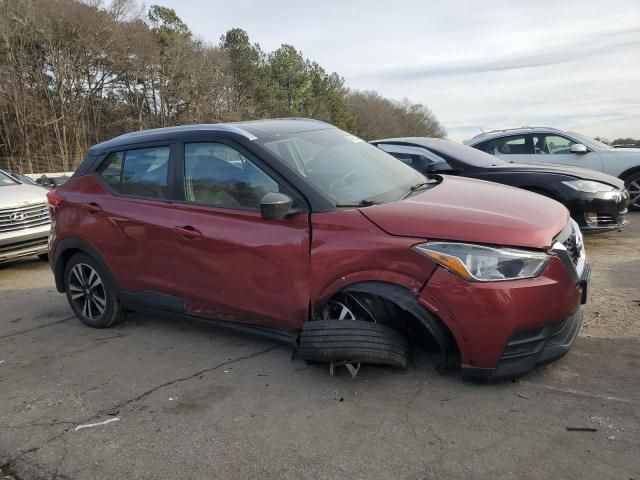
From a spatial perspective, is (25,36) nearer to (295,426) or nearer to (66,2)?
(66,2)

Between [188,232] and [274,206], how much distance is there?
92cm

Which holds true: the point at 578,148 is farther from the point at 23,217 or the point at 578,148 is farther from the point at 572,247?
the point at 23,217

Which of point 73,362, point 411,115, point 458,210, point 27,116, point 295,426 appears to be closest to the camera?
point 295,426

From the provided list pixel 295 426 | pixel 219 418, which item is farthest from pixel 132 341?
pixel 295 426

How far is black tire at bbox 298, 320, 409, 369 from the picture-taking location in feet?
10.4

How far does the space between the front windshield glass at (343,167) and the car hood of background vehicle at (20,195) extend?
5792 mm

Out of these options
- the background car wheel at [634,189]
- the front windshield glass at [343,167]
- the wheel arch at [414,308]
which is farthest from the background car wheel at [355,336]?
the background car wheel at [634,189]

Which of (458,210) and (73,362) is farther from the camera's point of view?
(73,362)

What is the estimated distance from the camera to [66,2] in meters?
30.8

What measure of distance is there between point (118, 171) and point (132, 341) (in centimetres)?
144

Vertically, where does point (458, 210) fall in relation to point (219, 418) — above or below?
above

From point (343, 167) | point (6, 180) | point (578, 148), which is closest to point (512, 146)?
point (578, 148)

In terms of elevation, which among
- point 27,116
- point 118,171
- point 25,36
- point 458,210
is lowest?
point 458,210

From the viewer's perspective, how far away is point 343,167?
12.7 ft
